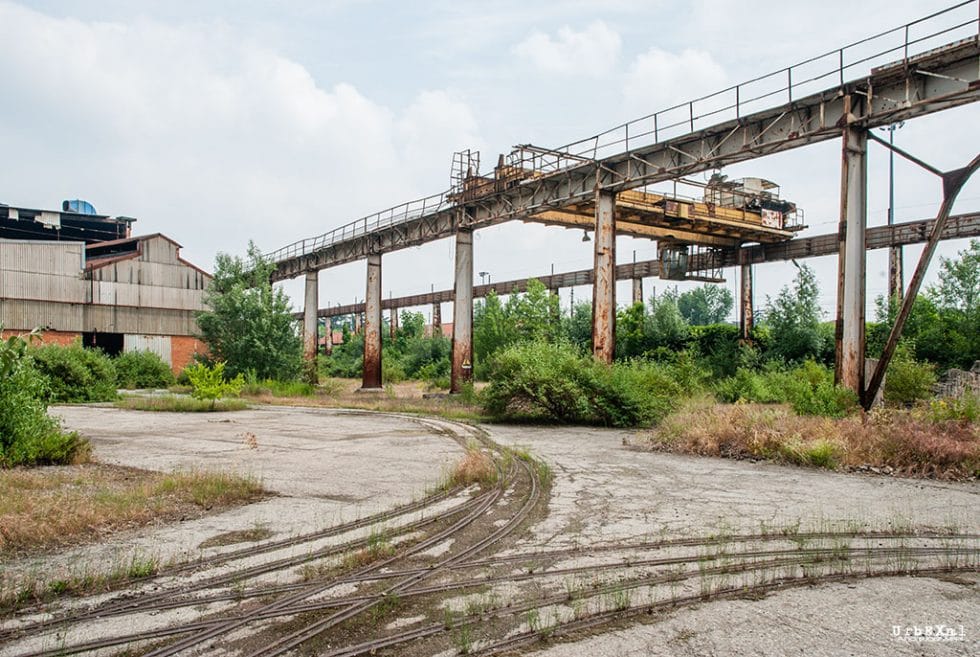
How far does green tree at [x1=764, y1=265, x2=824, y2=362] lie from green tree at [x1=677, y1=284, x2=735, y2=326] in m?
60.1

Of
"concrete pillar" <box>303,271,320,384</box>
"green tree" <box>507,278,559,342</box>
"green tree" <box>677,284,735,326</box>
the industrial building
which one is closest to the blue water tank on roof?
the industrial building

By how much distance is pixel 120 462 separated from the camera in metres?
10.2

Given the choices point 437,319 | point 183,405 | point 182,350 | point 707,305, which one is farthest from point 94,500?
point 707,305

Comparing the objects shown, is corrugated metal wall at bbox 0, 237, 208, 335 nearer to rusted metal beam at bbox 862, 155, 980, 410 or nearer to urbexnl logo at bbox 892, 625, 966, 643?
rusted metal beam at bbox 862, 155, 980, 410

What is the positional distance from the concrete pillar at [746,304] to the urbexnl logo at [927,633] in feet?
87.1

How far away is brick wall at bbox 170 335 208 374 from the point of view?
38625mm

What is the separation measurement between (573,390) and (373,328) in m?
17.0

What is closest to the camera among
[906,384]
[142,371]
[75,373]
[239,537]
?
[239,537]

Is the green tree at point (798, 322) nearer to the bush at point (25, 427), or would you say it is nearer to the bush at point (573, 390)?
the bush at point (573, 390)

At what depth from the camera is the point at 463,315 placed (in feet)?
86.1

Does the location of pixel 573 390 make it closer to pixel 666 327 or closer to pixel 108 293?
pixel 666 327

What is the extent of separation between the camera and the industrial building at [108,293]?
1323 inches

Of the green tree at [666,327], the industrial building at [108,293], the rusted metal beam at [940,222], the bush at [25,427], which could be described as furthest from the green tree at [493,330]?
the bush at [25,427]

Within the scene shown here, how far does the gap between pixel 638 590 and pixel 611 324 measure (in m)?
15.8
